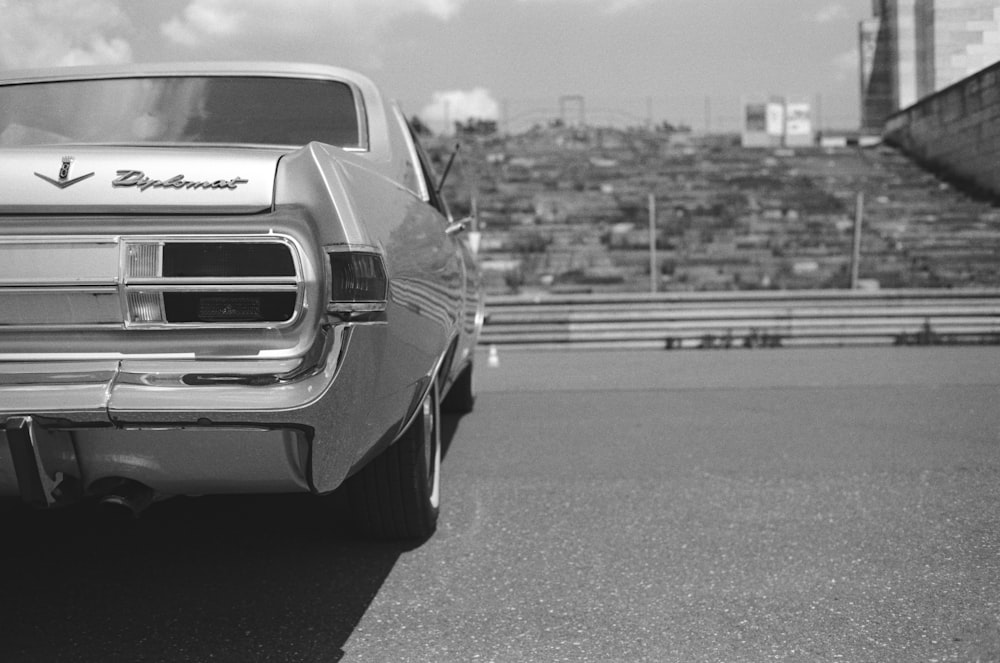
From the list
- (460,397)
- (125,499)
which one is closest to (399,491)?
(125,499)

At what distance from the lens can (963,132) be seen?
63.2ft

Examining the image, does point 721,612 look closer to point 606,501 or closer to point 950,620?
point 950,620

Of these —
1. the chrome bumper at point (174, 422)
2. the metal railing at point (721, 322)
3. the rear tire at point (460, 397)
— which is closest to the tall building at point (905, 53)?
the metal railing at point (721, 322)

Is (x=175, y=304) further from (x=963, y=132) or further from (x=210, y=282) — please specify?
(x=963, y=132)

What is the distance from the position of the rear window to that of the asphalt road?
5.00 ft

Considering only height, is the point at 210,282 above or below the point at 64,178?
below

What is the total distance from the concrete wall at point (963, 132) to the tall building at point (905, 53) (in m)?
0.61

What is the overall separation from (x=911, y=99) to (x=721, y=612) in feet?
115

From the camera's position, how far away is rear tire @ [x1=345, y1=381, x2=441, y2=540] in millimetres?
3387

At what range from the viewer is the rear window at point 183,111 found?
3648 mm

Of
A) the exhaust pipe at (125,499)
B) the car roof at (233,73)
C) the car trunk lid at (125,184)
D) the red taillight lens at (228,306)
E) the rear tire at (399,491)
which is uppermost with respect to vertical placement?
the car roof at (233,73)

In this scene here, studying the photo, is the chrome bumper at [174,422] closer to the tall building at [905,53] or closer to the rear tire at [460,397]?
the rear tire at [460,397]

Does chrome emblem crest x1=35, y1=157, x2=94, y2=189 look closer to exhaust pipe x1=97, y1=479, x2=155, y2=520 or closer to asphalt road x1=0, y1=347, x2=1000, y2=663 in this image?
exhaust pipe x1=97, y1=479, x2=155, y2=520

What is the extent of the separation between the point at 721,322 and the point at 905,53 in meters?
25.3
